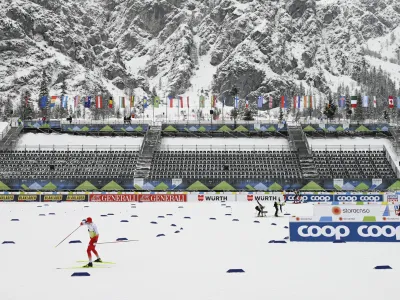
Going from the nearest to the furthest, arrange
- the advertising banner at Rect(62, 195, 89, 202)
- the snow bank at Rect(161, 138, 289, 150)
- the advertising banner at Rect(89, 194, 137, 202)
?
the advertising banner at Rect(89, 194, 137, 202)
the advertising banner at Rect(62, 195, 89, 202)
the snow bank at Rect(161, 138, 289, 150)

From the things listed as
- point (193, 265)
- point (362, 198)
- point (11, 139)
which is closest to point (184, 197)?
point (362, 198)

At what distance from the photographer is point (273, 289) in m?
13.6

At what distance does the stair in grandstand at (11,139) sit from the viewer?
6988 cm

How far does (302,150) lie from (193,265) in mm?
53346

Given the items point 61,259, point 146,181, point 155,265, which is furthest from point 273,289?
point 146,181

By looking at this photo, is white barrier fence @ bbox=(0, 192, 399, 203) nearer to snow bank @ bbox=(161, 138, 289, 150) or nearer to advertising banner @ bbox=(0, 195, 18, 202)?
advertising banner @ bbox=(0, 195, 18, 202)

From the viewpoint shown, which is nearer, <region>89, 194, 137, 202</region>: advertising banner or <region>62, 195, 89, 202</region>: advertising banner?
<region>89, 194, 137, 202</region>: advertising banner

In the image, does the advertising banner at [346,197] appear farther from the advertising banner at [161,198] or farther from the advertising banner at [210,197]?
the advertising banner at [161,198]

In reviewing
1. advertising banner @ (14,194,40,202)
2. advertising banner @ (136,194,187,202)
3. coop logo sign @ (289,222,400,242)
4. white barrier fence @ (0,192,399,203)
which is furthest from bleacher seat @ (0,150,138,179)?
coop logo sign @ (289,222,400,242)

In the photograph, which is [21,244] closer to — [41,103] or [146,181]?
[146,181]

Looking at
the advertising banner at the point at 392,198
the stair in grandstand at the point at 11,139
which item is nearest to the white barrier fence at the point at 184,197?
the advertising banner at the point at 392,198

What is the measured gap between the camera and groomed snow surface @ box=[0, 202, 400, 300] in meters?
13.3

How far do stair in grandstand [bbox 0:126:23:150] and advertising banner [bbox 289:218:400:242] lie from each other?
188 ft

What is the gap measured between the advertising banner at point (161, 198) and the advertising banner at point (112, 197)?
0.71 m
